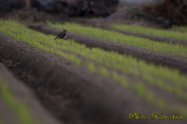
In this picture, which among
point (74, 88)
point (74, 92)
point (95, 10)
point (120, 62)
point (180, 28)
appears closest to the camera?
point (74, 92)

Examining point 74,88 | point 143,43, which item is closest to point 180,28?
point 143,43

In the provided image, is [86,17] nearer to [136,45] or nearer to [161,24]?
[161,24]

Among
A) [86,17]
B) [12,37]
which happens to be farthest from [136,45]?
[86,17]

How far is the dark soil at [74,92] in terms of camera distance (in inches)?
302

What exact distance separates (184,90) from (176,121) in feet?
5.12

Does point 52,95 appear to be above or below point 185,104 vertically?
below

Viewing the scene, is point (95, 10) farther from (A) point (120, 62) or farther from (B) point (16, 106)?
(B) point (16, 106)

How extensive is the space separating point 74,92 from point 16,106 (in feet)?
5.68

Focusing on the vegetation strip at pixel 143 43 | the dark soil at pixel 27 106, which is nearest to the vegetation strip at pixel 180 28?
the vegetation strip at pixel 143 43

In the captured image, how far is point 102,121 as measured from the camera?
7.74 metres

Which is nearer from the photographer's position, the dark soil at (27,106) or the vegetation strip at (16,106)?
the vegetation strip at (16,106)

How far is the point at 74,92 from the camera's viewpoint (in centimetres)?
920

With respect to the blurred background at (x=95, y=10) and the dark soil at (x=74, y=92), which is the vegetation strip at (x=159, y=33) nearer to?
the blurred background at (x=95, y=10)

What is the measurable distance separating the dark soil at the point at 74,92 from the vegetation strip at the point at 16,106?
2.87ft
